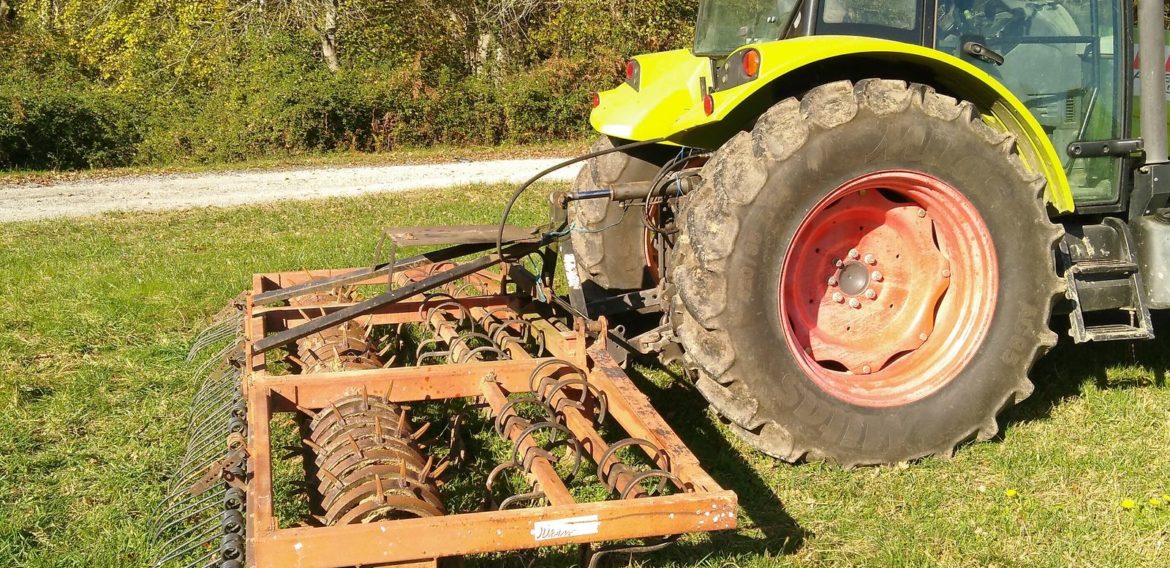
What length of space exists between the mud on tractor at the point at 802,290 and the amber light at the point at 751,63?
0.01 meters

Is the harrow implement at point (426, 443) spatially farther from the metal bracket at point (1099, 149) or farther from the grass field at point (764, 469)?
the metal bracket at point (1099, 149)

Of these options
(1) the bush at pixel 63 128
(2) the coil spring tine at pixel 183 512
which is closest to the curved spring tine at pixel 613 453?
(2) the coil spring tine at pixel 183 512

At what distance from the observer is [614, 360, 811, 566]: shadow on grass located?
2891 millimetres

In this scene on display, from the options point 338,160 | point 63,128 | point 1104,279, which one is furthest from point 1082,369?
point 63,128

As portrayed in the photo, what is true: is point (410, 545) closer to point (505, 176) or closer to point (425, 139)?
point (505, 176)

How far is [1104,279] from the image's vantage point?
12.2 feet

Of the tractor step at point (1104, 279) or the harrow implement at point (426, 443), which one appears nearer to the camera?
the harrow implement at point (426, 443)

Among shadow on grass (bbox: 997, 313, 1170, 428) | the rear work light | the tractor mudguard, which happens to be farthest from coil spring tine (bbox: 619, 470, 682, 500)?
the rear work light

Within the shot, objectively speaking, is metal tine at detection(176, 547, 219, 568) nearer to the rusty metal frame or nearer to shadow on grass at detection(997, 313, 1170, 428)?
the rusty metal frame

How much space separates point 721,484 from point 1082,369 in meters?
2.02

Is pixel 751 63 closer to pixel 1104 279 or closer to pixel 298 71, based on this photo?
pixel 1104 279

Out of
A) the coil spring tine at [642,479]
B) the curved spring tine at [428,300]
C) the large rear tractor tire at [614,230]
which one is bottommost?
the coil spring tine at [642,479]

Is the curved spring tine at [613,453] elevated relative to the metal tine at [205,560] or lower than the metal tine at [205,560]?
elevated

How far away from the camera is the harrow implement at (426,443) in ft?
7.56
